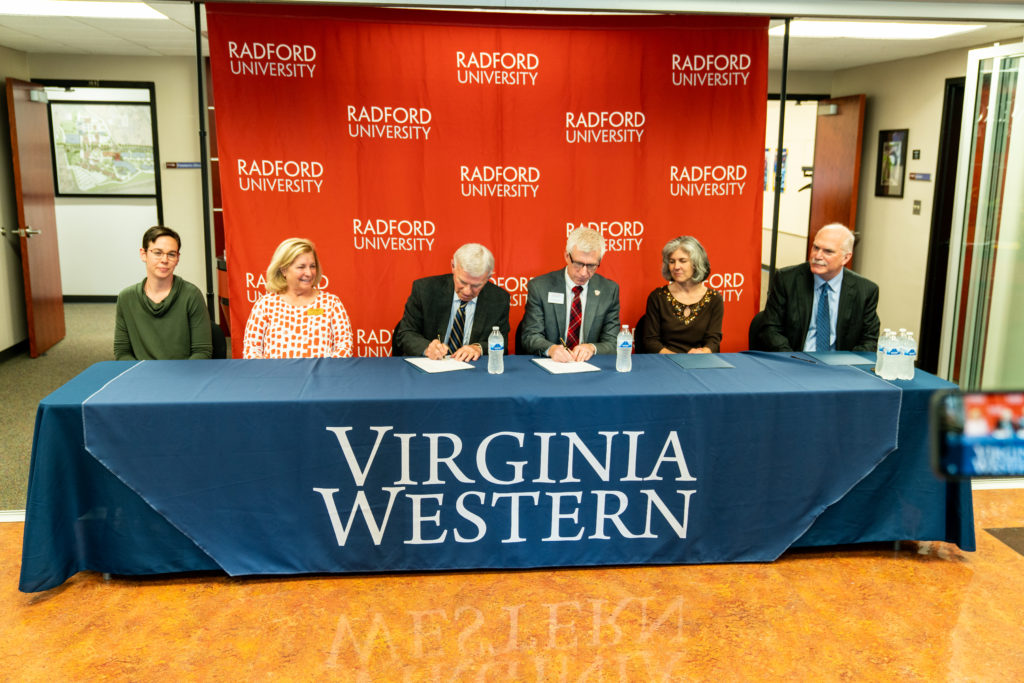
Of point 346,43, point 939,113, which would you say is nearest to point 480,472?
point 346,43

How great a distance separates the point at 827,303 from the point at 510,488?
185 cm

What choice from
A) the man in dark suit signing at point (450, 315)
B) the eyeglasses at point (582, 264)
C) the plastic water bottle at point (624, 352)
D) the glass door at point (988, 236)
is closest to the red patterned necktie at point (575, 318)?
the eyeglasses at point (582, 264)

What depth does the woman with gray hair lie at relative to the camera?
384cm

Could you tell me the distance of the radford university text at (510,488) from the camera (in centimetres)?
284

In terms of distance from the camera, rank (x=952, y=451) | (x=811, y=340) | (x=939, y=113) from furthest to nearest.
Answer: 1. (x=939, y=113)
2. (x=811, y=340)
3. (x=952, y=451)

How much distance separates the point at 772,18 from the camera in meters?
3.93

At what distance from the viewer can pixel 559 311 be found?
378cm

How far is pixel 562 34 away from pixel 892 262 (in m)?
4.17

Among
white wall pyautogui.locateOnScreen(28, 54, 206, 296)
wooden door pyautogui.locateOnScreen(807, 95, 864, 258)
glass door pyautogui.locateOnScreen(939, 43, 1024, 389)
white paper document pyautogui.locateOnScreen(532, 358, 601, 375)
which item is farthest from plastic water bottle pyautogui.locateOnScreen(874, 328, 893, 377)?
white wall pyautogui.locateOnScreen(28, 54, 206, 296)

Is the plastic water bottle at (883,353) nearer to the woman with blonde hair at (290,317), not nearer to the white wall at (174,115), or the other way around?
the woman with blonde hair at (290,317)

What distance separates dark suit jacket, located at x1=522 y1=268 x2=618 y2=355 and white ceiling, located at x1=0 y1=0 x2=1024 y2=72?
4.11 feet

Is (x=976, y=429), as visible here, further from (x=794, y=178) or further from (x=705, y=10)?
(x=794, y=178)

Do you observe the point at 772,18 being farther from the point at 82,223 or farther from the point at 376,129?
the point at 82,223

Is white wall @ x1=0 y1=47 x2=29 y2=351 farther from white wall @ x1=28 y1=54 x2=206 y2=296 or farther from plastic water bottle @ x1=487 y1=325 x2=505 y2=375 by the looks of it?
plastic water bottle @ x1=487 y1=325 x2=505 y2=375
